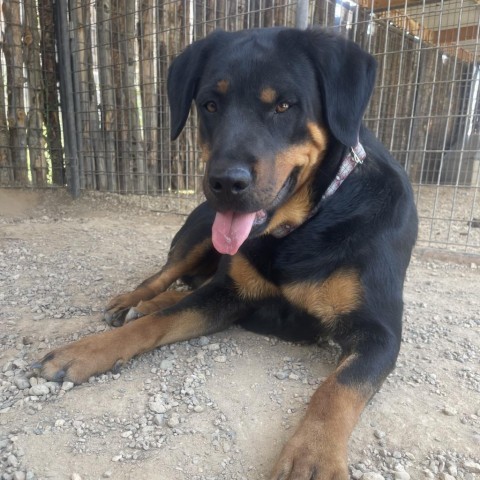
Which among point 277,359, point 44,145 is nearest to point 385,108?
point 44,145

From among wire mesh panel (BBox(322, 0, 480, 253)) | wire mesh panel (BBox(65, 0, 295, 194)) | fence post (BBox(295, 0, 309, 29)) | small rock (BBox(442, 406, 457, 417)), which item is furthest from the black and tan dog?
wire mesh panel (BBox(65, 0, 295, 194))

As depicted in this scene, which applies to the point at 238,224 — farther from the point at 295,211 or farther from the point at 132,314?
the point at 132,314

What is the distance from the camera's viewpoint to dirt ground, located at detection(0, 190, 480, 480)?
149cm

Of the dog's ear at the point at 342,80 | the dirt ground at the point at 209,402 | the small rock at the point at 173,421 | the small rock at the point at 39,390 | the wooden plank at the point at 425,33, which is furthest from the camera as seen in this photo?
the wooden plank at the point at 425,33

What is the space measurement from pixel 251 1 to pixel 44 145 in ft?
10.6

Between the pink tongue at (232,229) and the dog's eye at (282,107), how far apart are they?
1.52 ft

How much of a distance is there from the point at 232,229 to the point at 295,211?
14.5 inches

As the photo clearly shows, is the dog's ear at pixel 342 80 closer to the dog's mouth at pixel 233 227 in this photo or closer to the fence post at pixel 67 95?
the dog's mouth at pixel 233 227

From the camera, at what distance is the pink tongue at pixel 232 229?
193 centimetres

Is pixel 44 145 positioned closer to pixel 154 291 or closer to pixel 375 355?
pixel 154 291

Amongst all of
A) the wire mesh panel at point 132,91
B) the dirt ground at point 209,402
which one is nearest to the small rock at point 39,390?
the dirt ground at point 209,402

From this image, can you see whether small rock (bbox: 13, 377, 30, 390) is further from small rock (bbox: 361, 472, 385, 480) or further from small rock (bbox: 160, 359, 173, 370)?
small rock (bbox: 361, 472, 385, 480)

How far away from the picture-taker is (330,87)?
203 cm

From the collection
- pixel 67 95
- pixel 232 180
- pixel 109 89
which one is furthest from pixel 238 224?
pixel 67 95
